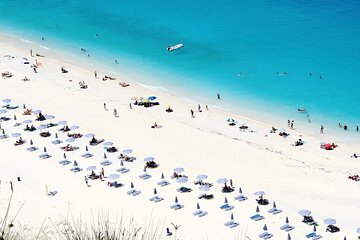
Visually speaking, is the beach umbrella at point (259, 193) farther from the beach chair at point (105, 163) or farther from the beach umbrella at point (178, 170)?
the beach chair at point (105, 163)

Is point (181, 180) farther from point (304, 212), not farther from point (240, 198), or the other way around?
point (304, 212)

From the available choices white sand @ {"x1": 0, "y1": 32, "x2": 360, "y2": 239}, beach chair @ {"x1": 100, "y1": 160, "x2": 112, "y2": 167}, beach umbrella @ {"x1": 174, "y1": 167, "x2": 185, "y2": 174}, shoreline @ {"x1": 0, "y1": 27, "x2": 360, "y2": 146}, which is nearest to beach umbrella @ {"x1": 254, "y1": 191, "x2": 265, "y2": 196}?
white sand @ {"x1": 0, "y1": 32, "x2": 360, "y2": 239}

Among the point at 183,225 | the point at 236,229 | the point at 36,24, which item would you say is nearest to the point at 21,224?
the point at 183,225

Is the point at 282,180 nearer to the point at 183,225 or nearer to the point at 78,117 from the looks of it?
the point at 183,225

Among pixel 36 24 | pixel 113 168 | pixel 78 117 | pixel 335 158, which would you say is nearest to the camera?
pixel 113 168

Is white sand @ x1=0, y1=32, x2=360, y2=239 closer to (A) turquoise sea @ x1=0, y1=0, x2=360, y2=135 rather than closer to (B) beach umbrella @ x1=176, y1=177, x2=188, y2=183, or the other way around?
(B) beach umbrella @ x1=176, y1=177, x2=188, y2=183

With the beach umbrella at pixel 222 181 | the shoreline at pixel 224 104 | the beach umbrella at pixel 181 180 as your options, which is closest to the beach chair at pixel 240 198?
the beach umbrella at pixel 222 181
